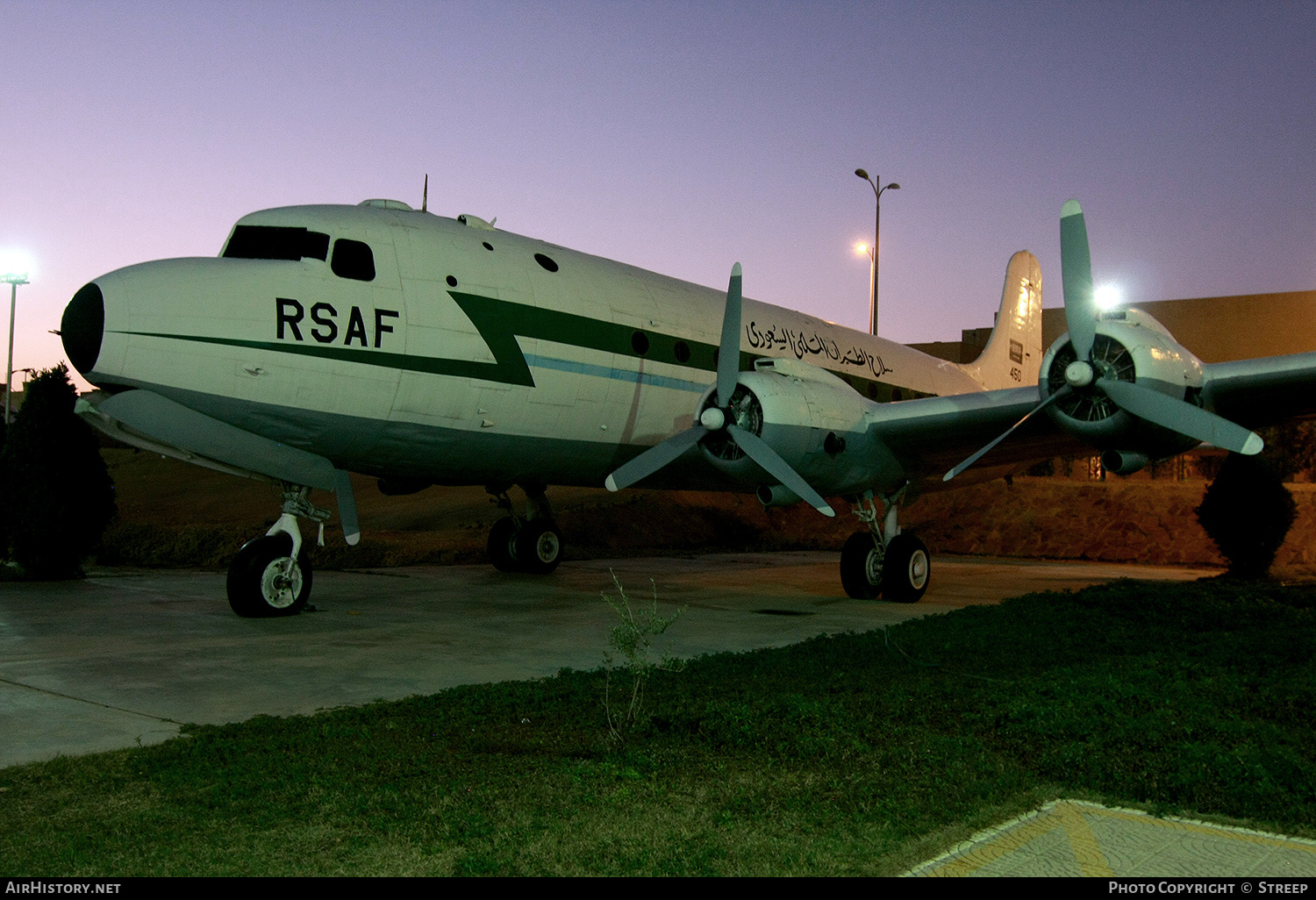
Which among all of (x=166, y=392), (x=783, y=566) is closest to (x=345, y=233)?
(x=166, y=392)

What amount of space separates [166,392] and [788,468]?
21.3ft

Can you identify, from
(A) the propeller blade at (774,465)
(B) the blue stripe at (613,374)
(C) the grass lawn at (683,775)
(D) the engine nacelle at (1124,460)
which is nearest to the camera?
(C) the grass lawn at (683,775)

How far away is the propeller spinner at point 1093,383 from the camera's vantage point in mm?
9578

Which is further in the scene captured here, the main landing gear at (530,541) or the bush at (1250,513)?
the bush at (1250,513)

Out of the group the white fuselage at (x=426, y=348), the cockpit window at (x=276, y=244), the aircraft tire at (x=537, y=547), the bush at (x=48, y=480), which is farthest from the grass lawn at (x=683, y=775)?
the bush at (x=48, y=480)

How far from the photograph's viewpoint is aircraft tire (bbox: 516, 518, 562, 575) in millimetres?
16312

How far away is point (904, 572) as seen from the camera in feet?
43.4

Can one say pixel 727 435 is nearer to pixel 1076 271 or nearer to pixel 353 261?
pixel 1076 271

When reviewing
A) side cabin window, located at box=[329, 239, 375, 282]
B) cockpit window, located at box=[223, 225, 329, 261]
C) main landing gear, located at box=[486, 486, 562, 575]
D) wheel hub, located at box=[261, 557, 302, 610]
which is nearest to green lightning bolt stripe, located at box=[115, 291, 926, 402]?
side cabin window, located at box=[329, 239, 375, 282]

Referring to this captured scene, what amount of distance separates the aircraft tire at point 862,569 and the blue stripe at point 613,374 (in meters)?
Answer: 3.09

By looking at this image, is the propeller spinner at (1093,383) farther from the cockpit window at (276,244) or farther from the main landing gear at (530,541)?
the main landing gear at (530,541)

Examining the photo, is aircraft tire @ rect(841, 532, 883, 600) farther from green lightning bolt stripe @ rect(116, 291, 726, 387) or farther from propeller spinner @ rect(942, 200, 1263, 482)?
green lightning bolt stripe @ rect(116, 291, 726, 387)

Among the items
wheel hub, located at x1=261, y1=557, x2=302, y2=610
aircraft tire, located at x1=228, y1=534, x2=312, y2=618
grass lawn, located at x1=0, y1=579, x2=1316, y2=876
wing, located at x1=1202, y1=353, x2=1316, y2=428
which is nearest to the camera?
grass lawn, located at x1=0, y1=579, x2=1316, y2=876

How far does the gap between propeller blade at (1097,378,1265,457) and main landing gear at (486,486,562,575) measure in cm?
912
